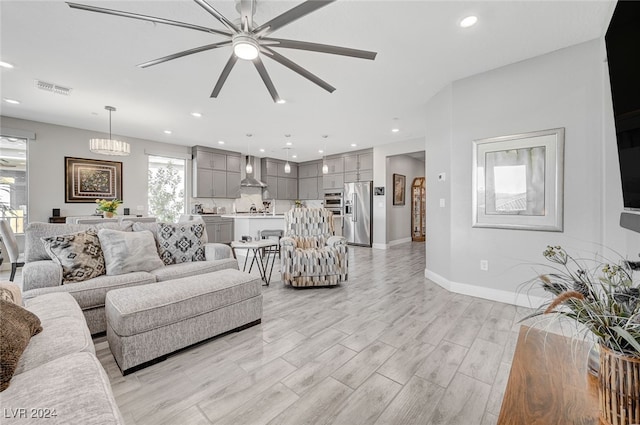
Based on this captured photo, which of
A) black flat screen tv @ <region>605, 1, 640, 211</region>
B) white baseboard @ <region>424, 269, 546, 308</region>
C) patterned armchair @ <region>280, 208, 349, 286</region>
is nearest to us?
black flat screen tv @ <region>605, 1, 640, 211</region>

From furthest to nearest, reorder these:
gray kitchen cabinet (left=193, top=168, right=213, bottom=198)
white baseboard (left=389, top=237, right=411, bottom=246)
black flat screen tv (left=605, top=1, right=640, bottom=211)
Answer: white baseboard (left=389, top=237, right=411, bottom=246), gray kitchen cabinet (left=193, top=168, right=213, bottom=198), black flat screen tv (left=605, top=1, right=640, bottom=211)

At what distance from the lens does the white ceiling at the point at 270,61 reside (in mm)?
2098

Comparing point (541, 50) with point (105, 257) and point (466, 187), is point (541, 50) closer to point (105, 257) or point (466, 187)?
point (466, 187)

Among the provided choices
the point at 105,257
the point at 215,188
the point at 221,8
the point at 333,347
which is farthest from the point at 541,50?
the point at 215,188

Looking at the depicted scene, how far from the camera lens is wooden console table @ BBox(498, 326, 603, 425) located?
723 mm

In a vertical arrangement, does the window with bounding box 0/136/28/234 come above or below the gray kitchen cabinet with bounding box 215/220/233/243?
above

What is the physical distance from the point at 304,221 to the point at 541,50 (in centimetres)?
332

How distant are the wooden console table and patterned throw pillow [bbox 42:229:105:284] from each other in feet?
9.78

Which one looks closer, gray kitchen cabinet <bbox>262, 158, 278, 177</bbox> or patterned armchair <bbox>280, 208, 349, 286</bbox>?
patterned armchair <bbox>280, 208, 349, 286</bbox>

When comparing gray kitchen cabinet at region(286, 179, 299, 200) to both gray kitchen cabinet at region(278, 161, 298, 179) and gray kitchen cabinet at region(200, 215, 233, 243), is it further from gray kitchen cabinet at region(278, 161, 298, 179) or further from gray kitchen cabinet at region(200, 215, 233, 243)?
gray kitchen cabinet at region(200, 215, 233, 243)

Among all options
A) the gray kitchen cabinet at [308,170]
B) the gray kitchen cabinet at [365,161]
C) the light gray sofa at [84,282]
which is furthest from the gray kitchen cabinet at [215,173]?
the light gray sofa at [84,282]

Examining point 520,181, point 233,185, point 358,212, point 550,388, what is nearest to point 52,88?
point 233,185

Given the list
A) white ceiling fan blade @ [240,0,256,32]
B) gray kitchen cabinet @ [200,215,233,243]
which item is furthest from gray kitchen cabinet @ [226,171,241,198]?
white ceiling fan blade @ [240,0,256,32]

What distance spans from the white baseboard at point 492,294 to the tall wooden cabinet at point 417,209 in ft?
15.3
